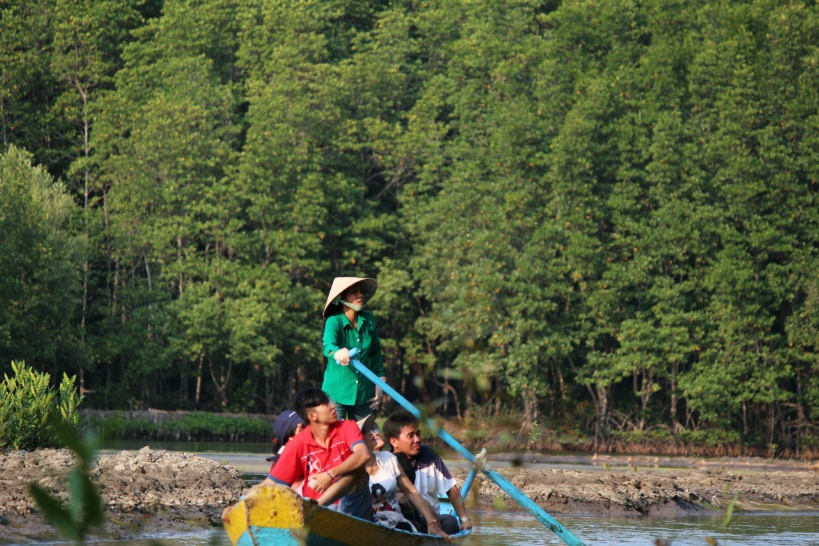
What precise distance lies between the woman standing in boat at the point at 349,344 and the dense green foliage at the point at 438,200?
24383 mm

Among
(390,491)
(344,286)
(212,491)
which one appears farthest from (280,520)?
(212,491)

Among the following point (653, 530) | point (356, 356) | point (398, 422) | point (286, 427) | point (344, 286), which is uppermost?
point (344, 286)

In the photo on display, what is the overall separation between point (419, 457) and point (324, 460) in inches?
65.7

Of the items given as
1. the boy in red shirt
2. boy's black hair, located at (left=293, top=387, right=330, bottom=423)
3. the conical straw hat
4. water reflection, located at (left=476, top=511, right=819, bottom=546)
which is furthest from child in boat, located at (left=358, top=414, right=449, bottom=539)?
water reflection, located at (left=476, top=511, right=819, bottom=546)

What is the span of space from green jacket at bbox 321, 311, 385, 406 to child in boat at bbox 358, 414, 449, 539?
609 millimetres

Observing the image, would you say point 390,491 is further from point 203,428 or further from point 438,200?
point 438,200

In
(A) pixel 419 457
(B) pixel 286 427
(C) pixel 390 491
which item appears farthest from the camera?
(B) pixel 286 427

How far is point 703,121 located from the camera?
3734 centimetres

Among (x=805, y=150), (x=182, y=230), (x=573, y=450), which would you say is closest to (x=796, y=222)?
(x=805, y=150)

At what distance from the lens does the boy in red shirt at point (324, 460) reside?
717cm

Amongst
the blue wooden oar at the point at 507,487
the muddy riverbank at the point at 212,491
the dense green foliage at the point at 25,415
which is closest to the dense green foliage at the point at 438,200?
the muddy riverbank at the point at 212,491

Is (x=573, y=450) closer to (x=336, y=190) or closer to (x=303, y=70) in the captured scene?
(x=336, y=190)

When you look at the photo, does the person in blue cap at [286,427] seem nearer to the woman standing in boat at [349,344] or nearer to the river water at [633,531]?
the woman standing in boat at [349,344]

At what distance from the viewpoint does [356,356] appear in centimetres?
930
